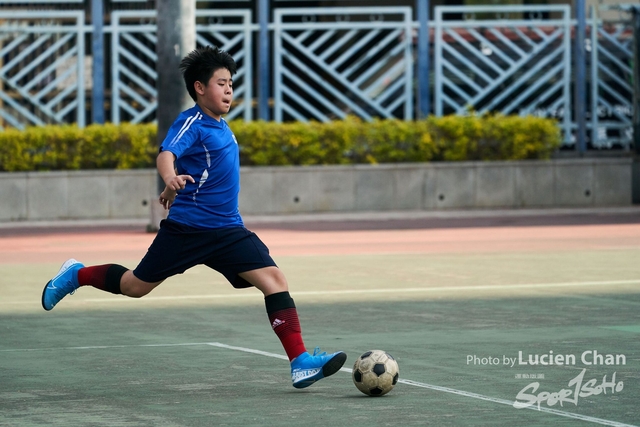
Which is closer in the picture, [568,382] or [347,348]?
[568,382]

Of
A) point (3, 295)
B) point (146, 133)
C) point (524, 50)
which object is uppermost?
point (524, 50)

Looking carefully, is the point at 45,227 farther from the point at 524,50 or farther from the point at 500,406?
the point at 500,406

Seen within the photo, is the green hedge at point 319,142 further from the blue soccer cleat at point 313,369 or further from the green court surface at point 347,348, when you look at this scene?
the blue soccer cleat at point 313,369

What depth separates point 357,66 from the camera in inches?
1014

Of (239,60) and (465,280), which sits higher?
(239,60)

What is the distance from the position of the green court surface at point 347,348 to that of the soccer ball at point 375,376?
0.06 m

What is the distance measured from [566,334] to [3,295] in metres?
5.49

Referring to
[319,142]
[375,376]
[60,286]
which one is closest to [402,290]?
[60,286]

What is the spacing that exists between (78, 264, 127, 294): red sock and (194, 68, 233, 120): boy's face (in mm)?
1165

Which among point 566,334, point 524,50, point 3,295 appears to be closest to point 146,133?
point 524,50

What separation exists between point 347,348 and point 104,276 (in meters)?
1.73

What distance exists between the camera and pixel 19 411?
21.5ft

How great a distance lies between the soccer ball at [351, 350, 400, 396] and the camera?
270 inches

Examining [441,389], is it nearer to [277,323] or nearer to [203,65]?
[277,323]
